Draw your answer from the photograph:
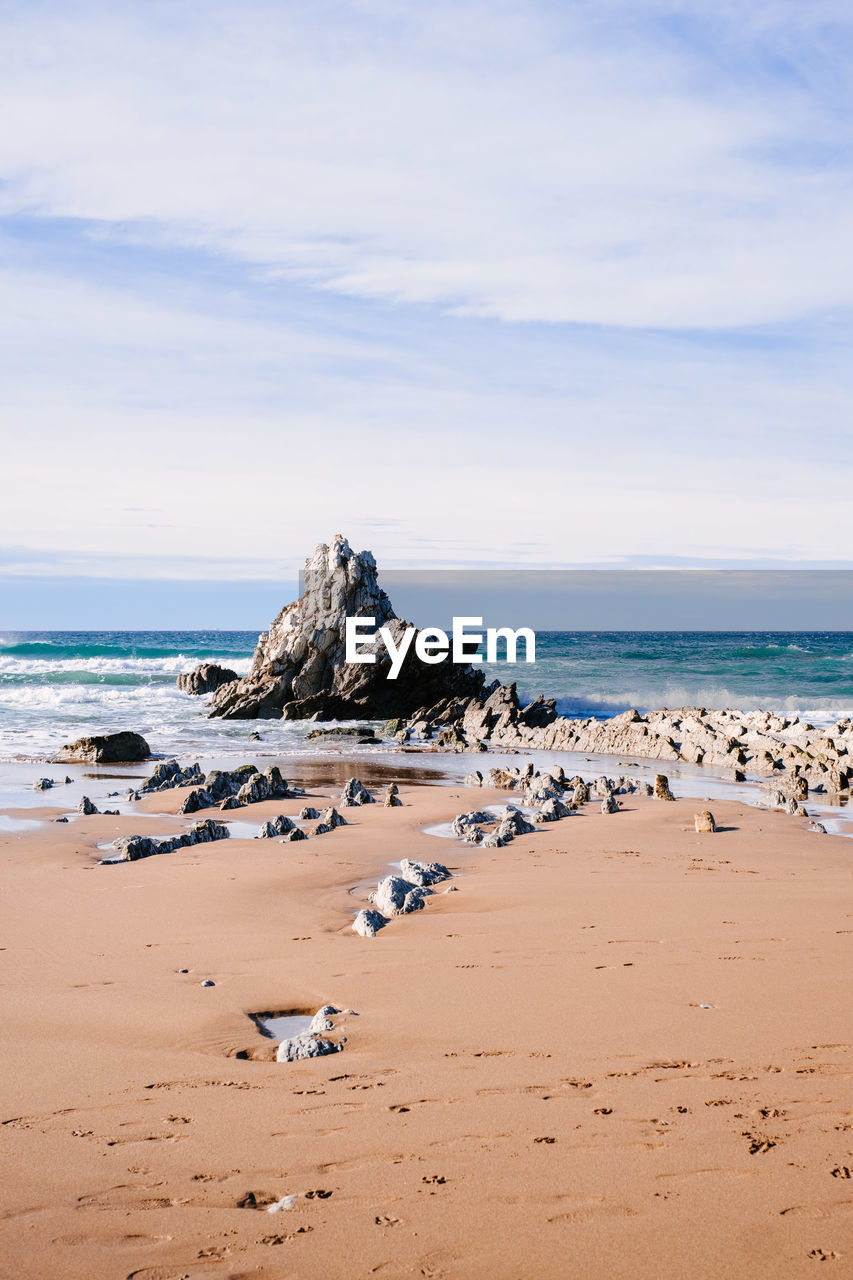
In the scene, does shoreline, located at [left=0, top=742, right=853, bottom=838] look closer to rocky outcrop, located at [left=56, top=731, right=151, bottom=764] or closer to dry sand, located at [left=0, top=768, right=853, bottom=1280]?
rocky outcrop, located at [left=56, top=731, right=151, bottom=764]

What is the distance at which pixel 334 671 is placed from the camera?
32.6m

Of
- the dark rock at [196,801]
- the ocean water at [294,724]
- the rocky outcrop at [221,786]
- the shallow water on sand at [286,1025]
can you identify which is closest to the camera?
the shallow water on sand at [286,1025]

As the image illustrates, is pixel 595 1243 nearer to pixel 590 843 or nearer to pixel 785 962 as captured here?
pixel 785 962

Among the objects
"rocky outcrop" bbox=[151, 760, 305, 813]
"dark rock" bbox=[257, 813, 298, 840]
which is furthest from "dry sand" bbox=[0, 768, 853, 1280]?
"rocky outcrop" bbox=[151, 760, 305, 813]

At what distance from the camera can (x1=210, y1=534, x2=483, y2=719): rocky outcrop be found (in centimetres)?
3164

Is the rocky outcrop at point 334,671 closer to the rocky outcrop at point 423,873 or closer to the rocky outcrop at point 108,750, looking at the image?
the rocky outcrop at point 108,750

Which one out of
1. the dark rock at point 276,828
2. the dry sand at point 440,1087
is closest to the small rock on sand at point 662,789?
the dark rock at point 276,828

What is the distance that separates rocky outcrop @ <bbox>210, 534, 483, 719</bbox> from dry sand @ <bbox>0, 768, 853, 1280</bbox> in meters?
23.9

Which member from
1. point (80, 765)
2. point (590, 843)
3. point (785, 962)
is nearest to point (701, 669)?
point (80, 765)

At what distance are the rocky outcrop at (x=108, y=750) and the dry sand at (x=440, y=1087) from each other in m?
12.4

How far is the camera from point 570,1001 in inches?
197

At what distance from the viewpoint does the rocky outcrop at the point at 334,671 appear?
3164cm

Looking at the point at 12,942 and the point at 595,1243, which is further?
the point at 12,942

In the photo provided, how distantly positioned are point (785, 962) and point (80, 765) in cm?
1641
